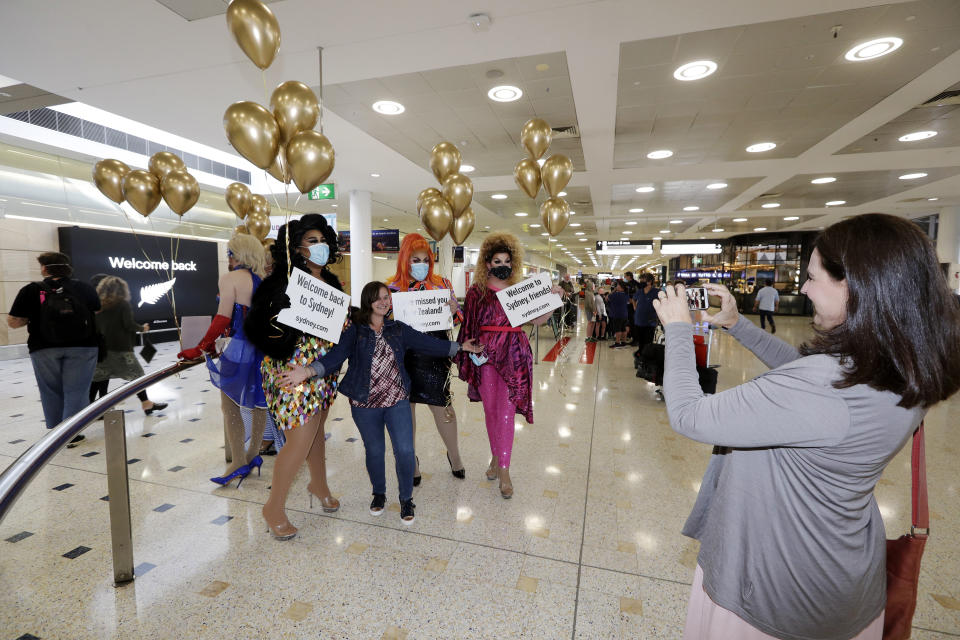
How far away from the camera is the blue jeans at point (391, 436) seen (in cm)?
238

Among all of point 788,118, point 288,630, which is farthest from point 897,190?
point 288,630

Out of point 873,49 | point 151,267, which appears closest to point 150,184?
point 873,49

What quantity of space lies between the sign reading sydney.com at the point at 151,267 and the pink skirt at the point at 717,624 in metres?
9.32

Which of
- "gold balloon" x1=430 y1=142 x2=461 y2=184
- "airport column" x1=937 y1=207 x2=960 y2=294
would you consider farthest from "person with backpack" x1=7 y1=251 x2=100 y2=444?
"airport column" x1=937 y1=207 x2=960 y2=294

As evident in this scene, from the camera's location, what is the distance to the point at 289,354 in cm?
213

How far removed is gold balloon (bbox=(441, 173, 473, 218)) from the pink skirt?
121 inches

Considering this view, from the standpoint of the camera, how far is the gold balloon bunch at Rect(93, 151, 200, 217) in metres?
3.56

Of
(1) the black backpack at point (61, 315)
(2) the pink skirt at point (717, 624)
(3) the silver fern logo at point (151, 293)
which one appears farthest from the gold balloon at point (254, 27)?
(3) the silver fern logo at point (151, 293)

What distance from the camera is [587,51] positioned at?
3855mm

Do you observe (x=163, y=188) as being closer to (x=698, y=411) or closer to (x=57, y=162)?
(x=698, y=411)

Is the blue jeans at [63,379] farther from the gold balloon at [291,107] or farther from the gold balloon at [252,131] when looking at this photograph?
the gold balloon at [291,107]

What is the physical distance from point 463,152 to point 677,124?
3.11 meters

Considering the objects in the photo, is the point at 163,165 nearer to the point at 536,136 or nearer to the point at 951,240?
the point at 536,136

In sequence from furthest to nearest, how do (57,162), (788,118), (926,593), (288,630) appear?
(57,162), (788,118), (926,593), (288,630)
